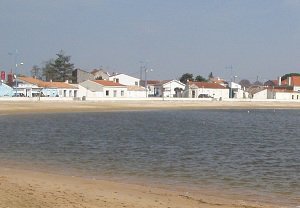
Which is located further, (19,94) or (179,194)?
(19,94)

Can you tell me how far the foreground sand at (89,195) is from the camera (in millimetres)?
9562

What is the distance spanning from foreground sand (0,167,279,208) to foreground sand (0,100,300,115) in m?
42.4

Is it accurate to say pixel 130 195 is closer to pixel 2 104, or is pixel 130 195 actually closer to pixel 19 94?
pixel 2 104

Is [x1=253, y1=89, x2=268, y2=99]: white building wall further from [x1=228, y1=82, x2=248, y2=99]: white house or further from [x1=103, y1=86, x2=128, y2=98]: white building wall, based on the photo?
[x1=103, y1=86, x2=128, y2=98]: white building wall

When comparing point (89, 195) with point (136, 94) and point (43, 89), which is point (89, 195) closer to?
point (43, 89)

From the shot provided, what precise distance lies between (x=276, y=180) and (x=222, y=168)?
8.87ft

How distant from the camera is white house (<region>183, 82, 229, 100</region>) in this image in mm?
110312

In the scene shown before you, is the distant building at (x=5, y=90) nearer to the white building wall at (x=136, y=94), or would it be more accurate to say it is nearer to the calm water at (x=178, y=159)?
the white building wall at (x=136, y=94)

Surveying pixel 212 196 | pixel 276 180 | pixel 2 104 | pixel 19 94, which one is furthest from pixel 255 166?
pixel 19 94

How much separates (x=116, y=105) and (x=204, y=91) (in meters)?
38.8

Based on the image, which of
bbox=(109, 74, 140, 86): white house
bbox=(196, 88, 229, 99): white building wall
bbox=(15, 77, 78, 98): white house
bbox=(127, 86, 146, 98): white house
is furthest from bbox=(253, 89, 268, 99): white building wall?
bbox=(15, 77, 78, 98): white house

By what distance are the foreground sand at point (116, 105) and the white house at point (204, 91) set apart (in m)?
11.8

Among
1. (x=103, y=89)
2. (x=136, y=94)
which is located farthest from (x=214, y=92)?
(x=103, y=89)

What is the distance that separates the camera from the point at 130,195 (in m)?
11.4
